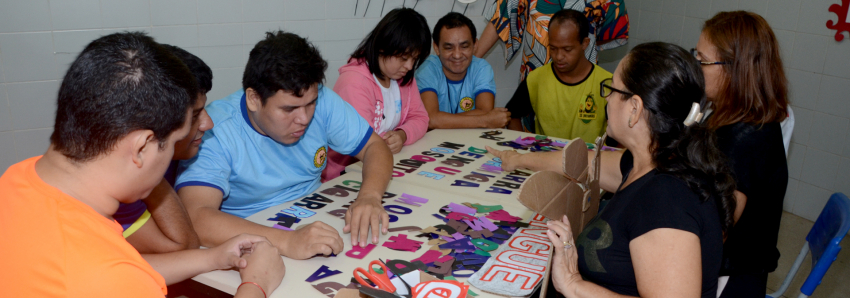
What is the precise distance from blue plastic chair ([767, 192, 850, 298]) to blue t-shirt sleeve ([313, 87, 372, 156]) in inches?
64.4

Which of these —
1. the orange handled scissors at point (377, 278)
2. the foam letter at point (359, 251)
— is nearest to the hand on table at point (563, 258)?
the orange handled scissors at point (377, 278)

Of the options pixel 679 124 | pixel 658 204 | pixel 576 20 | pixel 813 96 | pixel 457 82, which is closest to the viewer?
pixel 658 204

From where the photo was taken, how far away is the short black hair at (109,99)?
3.09ft

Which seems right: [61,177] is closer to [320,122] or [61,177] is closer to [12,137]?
[320,122]

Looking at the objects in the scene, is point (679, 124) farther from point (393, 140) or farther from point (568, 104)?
point (568, 104)

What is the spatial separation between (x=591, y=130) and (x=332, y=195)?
1830 millimetres

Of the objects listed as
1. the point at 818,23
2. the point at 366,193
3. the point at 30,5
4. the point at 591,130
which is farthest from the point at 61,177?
the point at 818,23

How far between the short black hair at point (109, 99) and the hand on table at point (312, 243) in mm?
608

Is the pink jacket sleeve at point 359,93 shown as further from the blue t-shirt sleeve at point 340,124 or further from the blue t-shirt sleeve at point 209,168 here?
the blue t-shirt sleeve at point 209,168

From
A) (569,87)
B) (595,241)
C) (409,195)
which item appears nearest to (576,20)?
(569,87)

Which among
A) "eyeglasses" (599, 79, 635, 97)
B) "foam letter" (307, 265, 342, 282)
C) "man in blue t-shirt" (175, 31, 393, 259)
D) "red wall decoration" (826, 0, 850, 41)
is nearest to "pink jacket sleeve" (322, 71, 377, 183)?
"man in blue t-shirt" (175, 31, 393, 259)

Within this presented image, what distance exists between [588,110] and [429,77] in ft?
3.18

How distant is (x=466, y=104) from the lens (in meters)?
3.54

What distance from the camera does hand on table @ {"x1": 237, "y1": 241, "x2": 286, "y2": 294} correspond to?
1.37 m
